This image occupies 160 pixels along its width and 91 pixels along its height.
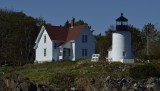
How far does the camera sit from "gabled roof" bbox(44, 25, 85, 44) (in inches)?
2411

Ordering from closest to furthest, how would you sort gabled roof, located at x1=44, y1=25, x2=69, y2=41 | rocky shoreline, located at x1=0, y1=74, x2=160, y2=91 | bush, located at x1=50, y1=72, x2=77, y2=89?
rocky shoreline, located at x1=0, y1=74, x2=160, y2=91 → bush, located at x1=50, y1=72, x2=77, y2=89 → gabled roof, located at x1=44, y1=25, x2=69, y2=41

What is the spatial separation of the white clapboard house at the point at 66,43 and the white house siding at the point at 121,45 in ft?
29.8

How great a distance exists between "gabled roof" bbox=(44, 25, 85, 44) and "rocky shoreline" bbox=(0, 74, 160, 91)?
70.3ft

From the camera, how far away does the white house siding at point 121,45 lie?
168ft

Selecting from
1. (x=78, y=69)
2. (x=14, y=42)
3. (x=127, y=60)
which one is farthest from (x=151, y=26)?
(x=78, y=69)

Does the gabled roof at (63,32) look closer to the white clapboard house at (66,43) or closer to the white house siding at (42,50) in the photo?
the white clapboard house at (66,43)

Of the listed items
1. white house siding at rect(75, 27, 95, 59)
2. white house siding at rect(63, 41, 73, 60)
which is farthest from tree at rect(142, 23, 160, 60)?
white house siding at rect(63, 41, 73, 60)

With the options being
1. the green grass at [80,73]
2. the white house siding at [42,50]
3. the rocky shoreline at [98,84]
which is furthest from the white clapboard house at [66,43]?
the rocky shoreline at [98,84]

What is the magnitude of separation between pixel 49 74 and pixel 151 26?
43340 mm

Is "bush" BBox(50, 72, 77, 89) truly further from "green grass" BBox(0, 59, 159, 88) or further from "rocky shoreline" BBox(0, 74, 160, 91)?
"rocky shoreline" BBox(0, 74, 160, 91)

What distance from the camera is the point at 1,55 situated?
219 ft

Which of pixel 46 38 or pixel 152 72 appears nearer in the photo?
pixel 152 72

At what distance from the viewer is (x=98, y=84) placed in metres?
39.5

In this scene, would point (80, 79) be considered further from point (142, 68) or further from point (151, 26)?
point (151, 26)
